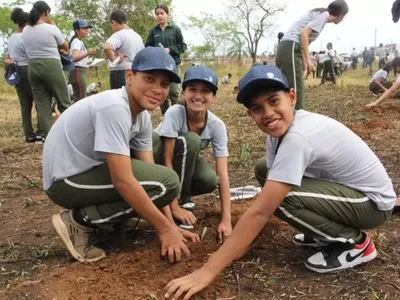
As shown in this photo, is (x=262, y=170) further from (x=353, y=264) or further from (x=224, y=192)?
(x=353, y=264)

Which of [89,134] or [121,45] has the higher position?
[121,45]

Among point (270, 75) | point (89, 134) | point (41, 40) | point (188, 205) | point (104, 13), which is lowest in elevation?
Result: point (188, 205)

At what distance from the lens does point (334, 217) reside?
6.67ft

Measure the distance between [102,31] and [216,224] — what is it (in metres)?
26.5

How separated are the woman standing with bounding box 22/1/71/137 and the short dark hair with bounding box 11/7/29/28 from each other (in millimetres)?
726

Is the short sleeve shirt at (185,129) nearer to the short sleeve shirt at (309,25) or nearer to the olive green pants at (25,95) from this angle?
the short sleeve shirt at (309,25)

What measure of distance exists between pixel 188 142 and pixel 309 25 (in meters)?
2.73

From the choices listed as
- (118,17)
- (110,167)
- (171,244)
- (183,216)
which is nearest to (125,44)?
(118,17)

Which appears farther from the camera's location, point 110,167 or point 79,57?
point 79,57

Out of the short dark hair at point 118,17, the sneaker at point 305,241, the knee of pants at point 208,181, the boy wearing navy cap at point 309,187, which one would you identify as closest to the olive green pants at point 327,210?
the boy wearing navy cap at point 309,187

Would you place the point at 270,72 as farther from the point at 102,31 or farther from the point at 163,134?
the point at 102,31

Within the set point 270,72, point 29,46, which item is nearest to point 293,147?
point 270,72

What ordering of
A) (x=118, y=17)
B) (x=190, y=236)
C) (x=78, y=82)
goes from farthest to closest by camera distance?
(x=78, y=82) < (x=118, y=17) < (x=190, y=236)

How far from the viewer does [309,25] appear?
15.6ft
